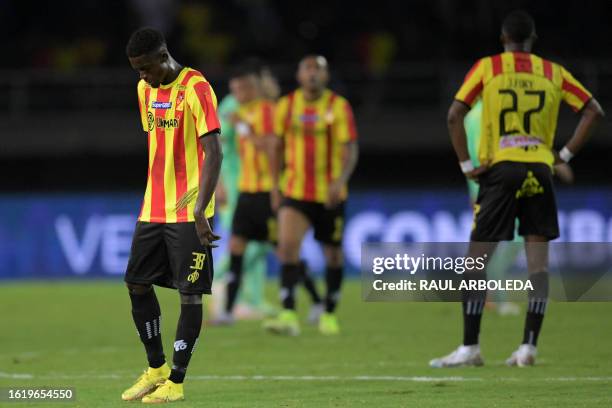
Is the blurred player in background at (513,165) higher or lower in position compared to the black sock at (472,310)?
higher

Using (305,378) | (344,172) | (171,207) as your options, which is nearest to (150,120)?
(171,207)

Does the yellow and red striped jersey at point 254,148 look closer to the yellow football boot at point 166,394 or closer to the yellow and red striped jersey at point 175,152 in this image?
the yellow and red striped jersey at point 175,152

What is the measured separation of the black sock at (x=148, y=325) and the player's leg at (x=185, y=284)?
0.26 metres

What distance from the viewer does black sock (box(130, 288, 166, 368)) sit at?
7.61m

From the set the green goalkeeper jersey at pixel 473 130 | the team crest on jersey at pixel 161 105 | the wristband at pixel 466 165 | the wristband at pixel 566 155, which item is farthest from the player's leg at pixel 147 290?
the green goalkeeper jersey at pixel 473 130

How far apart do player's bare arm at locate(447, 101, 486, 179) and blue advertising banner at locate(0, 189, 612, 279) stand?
410 inches

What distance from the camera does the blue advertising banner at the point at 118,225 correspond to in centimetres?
1950

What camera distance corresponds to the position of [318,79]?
39.3 ft

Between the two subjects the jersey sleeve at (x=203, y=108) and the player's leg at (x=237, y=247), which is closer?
the jersey sleeve at (x=203, y=108)

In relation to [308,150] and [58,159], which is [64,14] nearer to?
[58,159]

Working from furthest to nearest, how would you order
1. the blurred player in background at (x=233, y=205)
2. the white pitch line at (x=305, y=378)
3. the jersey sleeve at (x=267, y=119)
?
the blurred player in background at (x=233, y=205), the jersey sleeve at (x=267, y=119), the white pitch line at (x=305, y=378)

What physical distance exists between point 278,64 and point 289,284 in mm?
11463

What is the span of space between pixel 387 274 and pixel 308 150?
3427 millimetres

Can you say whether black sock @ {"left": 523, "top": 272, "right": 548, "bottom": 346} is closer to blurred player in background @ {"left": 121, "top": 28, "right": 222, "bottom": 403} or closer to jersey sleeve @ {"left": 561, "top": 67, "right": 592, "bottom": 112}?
jersey sleeve @ {"left": 561, "top": 67, "right": 592, "bottom": 112}
